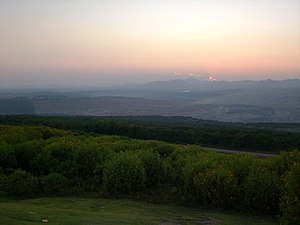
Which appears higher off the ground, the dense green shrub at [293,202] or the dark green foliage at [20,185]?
the dense green shrub at [293,202]

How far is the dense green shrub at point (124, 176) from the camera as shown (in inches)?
799

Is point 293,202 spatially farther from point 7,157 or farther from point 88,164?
point 7,157

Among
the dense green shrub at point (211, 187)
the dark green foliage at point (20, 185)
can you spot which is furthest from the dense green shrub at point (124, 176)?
the dark green foliage at point (20, 185)

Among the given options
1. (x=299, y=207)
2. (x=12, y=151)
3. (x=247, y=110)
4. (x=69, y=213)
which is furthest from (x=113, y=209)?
(x=247, y=110)

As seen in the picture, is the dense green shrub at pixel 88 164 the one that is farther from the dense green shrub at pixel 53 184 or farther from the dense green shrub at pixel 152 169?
the dense green shrub at pixel 152 169

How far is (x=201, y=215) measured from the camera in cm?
1628

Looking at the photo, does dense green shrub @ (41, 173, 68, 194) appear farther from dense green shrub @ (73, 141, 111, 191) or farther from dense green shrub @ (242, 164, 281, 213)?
dense green shrub @ (242, 164, 281, 213)

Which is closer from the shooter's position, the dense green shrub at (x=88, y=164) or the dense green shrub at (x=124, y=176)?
the dense green shrub at (x=124, y=176)

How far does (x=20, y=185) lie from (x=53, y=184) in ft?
5.60

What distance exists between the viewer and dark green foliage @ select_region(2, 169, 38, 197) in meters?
19.9

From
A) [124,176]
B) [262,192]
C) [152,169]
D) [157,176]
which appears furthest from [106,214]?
[157,176]

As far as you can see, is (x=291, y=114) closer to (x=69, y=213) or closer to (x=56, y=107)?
(x=56, y=107)

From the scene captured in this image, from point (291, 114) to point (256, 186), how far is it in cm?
13433

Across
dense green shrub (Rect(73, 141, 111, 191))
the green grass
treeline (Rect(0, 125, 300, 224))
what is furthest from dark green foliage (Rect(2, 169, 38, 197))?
dense green shrub (Rect(73, 141, 111, 191))
